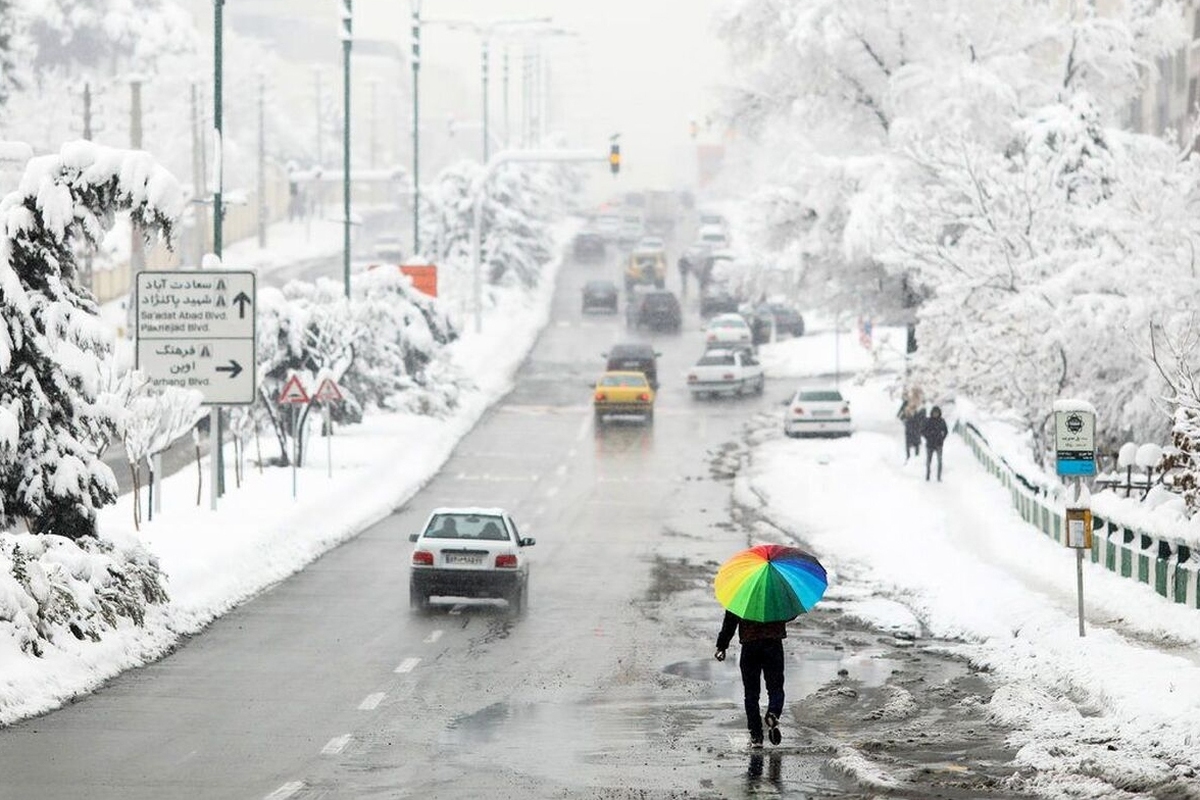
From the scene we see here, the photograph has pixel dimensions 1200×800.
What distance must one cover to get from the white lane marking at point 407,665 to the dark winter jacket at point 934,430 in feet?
76.9

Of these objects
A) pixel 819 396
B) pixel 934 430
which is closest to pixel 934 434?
pixel 934 430

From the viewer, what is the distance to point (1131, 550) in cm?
2788

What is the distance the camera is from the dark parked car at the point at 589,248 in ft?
421

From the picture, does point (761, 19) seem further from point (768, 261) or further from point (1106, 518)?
point (1106, 518)

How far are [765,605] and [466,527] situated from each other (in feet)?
36.9

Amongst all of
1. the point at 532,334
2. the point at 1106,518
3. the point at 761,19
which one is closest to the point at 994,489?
the point at 1106,518

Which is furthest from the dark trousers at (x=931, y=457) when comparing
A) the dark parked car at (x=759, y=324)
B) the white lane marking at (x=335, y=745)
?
the dark parked car at (x=759, y=324)

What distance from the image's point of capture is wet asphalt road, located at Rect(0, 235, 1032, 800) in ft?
53.8

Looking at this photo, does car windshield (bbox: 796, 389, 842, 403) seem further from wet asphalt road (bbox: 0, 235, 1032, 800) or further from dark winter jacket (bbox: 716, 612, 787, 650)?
dark winter jacket (bbox: 716, 612, 787, 650)

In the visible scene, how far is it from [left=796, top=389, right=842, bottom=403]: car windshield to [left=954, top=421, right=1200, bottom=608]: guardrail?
1757 cm

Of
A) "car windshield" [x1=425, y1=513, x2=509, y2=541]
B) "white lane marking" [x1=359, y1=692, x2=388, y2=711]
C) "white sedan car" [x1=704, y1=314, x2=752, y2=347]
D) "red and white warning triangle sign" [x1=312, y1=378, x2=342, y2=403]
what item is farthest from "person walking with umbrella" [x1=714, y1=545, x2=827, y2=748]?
"white sedan car" [x1=704, y1=314, x2=752, y2=347]

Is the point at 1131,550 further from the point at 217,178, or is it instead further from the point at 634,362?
the point at 634,362

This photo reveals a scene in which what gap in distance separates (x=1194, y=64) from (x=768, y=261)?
25.6 metres

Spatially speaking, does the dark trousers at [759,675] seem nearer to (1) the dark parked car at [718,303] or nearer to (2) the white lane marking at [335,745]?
(2) the white lane marking at [335,745]
